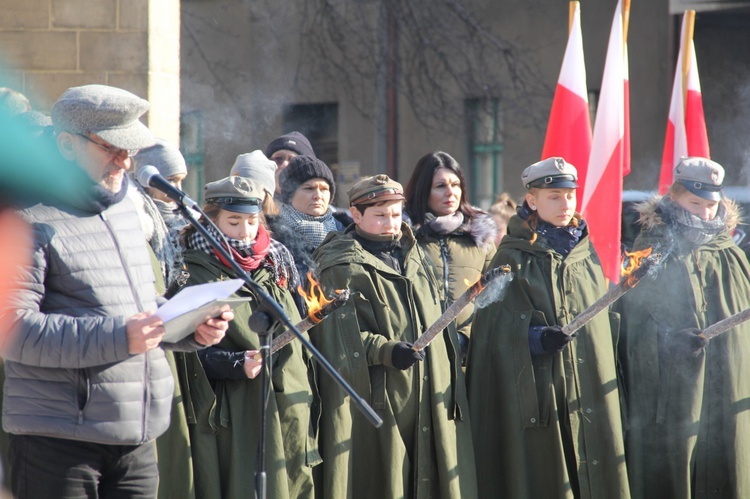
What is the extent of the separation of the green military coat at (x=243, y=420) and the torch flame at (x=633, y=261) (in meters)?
1.45

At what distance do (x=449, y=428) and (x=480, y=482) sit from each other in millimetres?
532

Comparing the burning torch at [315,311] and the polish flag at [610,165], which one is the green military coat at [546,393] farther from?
the burning torch at [315,311]

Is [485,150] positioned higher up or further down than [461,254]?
higher up

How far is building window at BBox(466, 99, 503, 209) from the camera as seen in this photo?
1584 centimetres

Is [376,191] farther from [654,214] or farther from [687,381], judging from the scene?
[687,381]

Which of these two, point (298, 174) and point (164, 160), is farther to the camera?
point (298, 174)

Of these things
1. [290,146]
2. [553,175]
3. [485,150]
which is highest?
[485,150]

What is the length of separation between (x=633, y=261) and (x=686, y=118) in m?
3.23

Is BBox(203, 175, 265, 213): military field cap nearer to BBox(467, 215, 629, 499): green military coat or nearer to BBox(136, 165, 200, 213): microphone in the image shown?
BBox(136, 165, 200, 213): microphone

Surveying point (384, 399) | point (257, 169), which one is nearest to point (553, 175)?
point (384, 399)

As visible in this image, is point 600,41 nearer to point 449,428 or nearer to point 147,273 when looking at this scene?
point 449,428

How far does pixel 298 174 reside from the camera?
6.08 metres

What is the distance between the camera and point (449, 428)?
514 cm

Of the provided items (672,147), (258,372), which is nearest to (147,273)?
(258,372)
